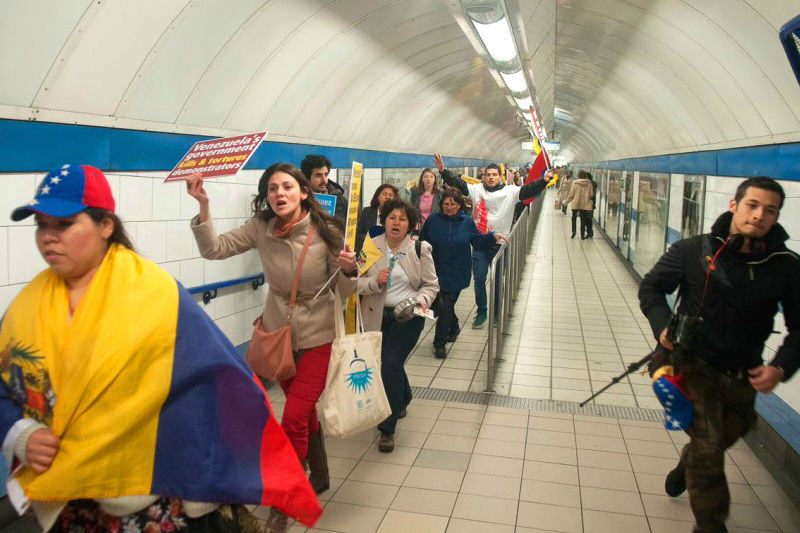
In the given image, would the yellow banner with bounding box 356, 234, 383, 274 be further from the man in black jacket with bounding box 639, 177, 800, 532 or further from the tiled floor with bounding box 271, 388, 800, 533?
the man in black jacket with bounding box 639, 177, 800, 532

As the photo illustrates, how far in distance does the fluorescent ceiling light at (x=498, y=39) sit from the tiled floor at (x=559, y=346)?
113 inches

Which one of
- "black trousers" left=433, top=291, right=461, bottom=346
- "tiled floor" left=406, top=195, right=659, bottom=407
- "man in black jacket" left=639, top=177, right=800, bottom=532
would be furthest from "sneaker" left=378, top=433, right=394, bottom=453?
"black trousers" left=433, top=291, right=461, bottom=346

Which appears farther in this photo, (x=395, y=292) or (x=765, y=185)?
(x=395, y=292)

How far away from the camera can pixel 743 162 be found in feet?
17.7

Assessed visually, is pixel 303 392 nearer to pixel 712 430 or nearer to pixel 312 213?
pixel 312 213

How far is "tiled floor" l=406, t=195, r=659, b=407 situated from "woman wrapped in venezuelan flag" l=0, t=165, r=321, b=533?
3756 mm

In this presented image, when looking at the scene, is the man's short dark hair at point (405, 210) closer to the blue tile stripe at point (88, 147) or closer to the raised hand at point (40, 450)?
the blue tile stripe at point (88, 147)

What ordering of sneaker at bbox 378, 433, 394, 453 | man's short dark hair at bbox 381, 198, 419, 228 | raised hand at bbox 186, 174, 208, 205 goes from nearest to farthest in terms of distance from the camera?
raised hand at bbox 186, 174, 208, 205 → sneaker at bbox 378, 433, 394, 453 → man's short dark hair at bbox 381, 198, 419, 228

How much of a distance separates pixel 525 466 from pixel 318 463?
4.15ft

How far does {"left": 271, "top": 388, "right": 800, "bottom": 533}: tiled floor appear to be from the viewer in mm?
3367

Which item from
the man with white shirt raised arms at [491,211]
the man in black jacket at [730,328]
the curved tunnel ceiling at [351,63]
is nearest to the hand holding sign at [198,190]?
the curved tunnel ceiling at [351,63]

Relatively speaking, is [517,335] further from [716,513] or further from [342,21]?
[716,513]

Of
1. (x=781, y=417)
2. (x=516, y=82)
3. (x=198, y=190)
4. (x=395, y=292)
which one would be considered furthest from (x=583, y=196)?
(x=198, y=190)

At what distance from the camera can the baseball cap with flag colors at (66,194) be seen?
5.63 ft
